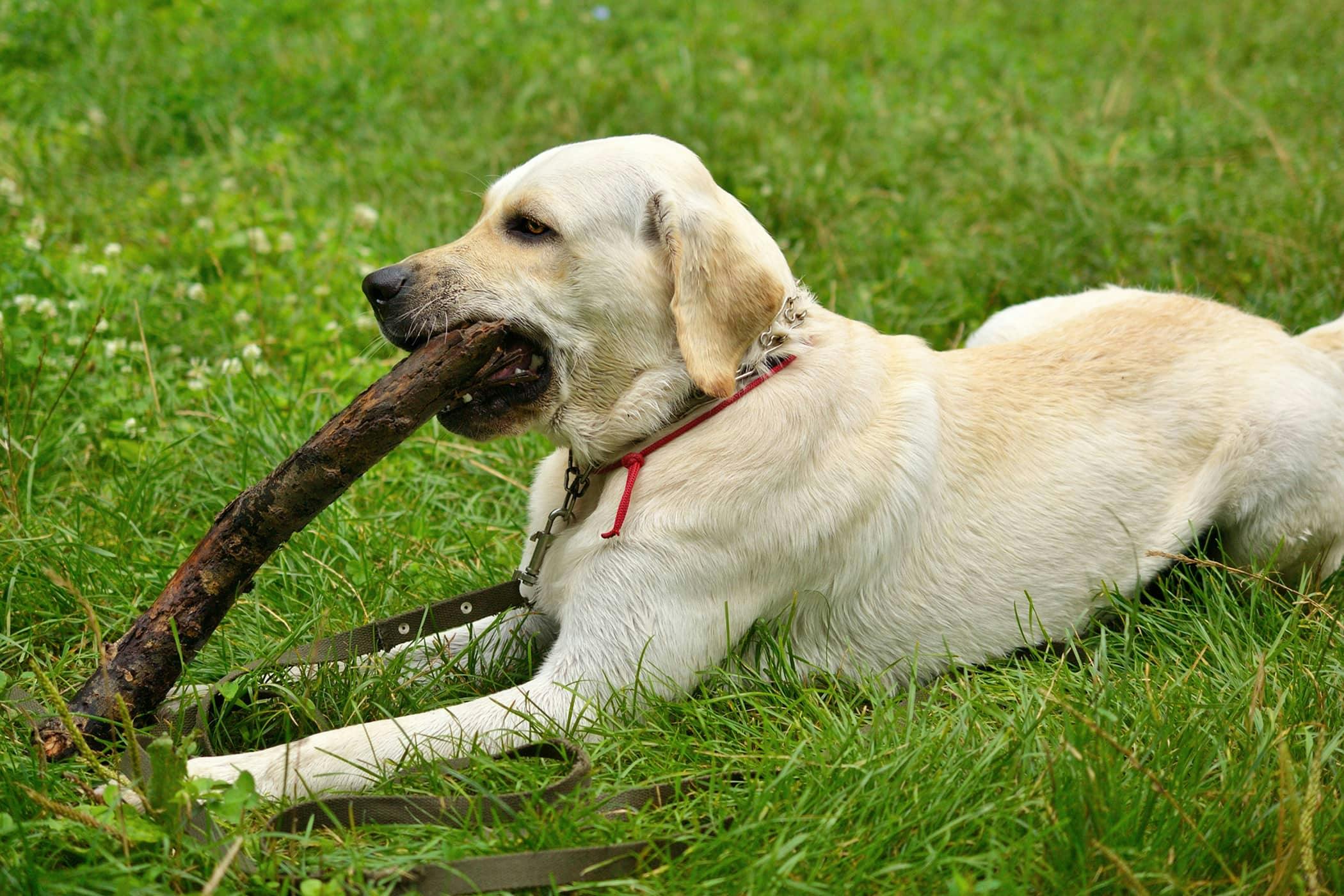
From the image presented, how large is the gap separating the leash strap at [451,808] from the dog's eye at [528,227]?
3.60 feet

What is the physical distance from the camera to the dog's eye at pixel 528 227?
3.09 meters

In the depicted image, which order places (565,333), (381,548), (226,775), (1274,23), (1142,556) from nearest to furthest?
1. (226,775)
2. (565,333)
3. (1142,556)
4. (381,548)
5. (1274,23)

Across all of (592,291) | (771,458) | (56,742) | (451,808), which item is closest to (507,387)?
(592,291)

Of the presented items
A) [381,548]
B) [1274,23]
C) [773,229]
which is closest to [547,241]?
[381,548]

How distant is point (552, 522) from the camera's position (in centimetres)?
316

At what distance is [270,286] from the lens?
17.0ft

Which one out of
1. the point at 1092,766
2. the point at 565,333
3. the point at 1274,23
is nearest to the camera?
the point at 1092,766

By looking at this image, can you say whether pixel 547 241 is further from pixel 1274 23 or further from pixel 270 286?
pixel 1274 23

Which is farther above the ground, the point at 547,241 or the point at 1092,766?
the point at 547,241

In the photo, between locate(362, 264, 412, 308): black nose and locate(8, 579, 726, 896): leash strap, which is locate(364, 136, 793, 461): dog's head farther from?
locate(8, 579, 726, 896): leash strap

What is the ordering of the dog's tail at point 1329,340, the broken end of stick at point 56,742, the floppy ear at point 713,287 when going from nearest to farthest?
the broken end of stick at point 56,742 → the floppy ear at point 713,287 → the dog's tail at point 1329,340

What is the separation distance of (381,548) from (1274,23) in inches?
331

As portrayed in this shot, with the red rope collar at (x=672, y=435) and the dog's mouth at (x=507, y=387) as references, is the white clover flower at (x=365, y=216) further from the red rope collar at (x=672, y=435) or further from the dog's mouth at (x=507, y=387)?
the red rope collar at (x=672, y=435)

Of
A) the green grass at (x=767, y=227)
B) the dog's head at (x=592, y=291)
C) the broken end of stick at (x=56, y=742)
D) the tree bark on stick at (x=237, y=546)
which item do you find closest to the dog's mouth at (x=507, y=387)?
the dog's head at (x=592, y=291)
